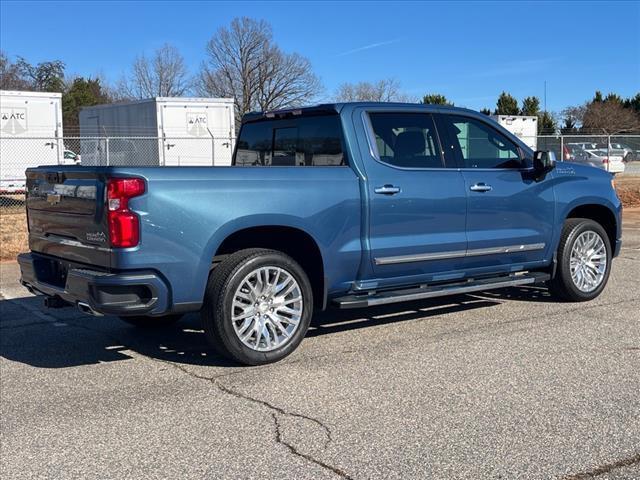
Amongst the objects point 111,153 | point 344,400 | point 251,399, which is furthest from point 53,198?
point 111,153

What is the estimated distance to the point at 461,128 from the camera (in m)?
6.68

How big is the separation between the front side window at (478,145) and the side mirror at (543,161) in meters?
0.14

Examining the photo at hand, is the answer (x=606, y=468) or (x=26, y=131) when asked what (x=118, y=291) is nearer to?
(x=606, y=468)

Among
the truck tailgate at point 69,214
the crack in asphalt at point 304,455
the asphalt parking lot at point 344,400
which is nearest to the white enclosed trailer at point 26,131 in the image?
the asphalt parking lot at point 344,400

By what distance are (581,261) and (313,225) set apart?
11.2 feet

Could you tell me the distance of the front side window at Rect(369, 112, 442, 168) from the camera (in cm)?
612

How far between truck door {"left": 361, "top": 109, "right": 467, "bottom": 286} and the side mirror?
0.94 m

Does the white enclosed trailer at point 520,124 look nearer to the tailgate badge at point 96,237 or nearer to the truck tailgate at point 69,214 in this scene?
the truck tailgate at point 69,214

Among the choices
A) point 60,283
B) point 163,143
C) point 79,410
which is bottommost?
point 79,410

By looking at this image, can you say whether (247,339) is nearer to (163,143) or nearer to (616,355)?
(616,355)

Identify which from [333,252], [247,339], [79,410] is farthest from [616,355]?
[79,410]

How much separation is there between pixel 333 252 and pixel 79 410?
86.9 inches

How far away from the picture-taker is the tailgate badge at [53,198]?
17.9 feet

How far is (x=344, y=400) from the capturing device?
4641 millimetres
